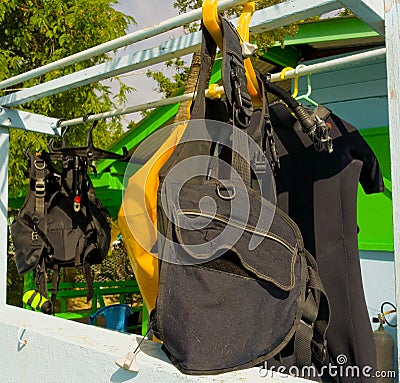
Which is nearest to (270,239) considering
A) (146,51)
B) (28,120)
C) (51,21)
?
(146,51)

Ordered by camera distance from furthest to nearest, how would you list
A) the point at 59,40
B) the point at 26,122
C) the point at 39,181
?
the point at 59,40 < the point at 39,181 < the point at 26,122

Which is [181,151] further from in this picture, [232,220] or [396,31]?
[396,31]

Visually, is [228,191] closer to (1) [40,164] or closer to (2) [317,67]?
(2) [317,67]

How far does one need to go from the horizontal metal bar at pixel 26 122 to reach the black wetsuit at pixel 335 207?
0.94m

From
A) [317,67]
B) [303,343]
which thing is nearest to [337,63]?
[317,67]

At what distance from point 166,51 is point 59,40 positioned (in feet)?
13.9

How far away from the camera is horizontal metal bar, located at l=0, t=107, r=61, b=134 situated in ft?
6.09

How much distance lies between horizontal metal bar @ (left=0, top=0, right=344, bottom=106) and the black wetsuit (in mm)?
377

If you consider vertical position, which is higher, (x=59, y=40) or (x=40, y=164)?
(x=59, y=40)

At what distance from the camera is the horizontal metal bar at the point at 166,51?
0.96 m

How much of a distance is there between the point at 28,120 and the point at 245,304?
4.38 ft

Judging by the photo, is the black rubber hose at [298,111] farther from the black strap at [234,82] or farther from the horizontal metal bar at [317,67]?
the black strap at [234,82]

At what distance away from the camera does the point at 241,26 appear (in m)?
1.10

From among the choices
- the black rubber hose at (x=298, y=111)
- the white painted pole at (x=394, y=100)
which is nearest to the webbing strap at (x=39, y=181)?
the black rubber hose at (x=298, y=111)
